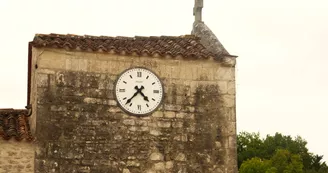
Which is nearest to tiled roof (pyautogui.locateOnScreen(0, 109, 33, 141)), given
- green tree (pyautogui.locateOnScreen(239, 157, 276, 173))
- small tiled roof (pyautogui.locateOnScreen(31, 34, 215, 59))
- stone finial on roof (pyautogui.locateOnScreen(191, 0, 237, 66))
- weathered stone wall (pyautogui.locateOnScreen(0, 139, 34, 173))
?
weathered stone wall (pyautogui.locateOnScreen(0, 139, 34, 173))

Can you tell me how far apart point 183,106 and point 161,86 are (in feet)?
2.26

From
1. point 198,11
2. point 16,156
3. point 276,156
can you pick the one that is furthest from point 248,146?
point 16,156

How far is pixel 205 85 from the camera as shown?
18422 millimetres

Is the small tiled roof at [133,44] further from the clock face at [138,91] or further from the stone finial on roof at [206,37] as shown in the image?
the clock face at [138,91]

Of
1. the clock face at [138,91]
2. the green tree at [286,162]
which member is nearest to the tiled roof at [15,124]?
the clock face at [138,91]

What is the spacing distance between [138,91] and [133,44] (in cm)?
137

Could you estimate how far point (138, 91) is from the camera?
59.0ft

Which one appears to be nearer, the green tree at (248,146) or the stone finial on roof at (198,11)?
the stone finial on roof at (198,11)

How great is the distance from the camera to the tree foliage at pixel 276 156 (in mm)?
46375

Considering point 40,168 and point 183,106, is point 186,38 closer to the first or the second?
point 183,106

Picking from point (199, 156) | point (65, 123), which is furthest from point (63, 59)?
point (199, 156)

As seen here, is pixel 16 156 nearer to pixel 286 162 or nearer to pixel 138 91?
pixel 138 91

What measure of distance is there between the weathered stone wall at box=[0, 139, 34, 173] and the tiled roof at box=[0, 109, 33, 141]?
136mm

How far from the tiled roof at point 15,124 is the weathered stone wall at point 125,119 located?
36 cm
